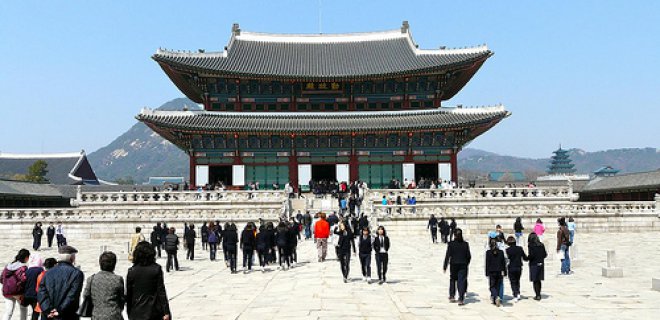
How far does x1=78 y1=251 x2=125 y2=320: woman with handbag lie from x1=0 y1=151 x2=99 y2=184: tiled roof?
67.7 metres

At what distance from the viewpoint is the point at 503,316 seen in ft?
37.8

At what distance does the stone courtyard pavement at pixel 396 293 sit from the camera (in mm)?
11766

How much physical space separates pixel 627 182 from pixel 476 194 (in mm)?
17227

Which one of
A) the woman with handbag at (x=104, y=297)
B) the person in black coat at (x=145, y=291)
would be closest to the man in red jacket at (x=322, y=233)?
the person in black coat at (x=145, y=291)

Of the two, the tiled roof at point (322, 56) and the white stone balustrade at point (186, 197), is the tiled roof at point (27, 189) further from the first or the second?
the tiled roof at point (322, 56)

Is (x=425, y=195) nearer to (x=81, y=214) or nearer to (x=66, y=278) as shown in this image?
(x=81, y=214)

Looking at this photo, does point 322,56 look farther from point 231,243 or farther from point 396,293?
point 396,293

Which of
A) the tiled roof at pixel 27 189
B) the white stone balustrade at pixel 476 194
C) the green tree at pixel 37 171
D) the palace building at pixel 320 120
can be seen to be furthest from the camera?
the green tree at pixel 37 171

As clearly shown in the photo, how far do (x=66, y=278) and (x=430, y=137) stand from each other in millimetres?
38951

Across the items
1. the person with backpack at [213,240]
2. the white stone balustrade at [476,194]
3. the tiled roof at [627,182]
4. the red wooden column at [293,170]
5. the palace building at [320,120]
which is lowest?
the person with backpack at [213,240]

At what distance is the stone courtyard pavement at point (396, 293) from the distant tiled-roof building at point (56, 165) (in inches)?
2043

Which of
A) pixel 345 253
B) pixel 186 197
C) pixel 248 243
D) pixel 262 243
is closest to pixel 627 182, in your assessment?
pixel 186 197

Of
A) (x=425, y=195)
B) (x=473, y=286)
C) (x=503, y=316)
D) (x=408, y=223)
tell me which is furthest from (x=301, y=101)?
(x=503, y=316)

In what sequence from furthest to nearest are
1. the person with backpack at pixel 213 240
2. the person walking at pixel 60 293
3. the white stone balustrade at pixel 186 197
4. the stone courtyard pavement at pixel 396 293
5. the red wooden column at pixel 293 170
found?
the red wooden column at pixel 293 170
the white stone balustrade at pixel 186 197
the person with backpack at pixel 213 240
the stone courtyard pavement at pixel 396 293
the person walking at pixel 60 293
